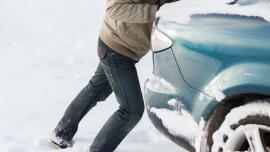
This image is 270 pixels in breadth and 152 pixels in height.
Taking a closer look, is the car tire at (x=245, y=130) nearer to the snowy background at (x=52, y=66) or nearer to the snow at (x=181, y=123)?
the snow at (x=181, y=123)

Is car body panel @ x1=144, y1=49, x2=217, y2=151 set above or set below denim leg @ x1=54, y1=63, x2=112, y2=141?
above

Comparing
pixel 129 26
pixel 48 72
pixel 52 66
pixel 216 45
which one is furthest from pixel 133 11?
pixel 52 66

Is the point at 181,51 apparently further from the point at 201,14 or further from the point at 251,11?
the point at 251,11

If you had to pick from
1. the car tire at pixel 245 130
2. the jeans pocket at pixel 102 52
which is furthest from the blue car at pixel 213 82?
the jeans pocket at pixel 102 52

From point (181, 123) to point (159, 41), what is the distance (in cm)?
47

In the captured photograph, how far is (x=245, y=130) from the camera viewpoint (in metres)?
2.72

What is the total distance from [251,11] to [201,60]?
36 centimetres

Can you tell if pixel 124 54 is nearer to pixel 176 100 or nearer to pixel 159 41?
pixel 159 41

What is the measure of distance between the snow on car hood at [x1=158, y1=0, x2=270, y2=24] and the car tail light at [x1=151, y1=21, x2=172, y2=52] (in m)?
0.10

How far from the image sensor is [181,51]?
9.73 feet

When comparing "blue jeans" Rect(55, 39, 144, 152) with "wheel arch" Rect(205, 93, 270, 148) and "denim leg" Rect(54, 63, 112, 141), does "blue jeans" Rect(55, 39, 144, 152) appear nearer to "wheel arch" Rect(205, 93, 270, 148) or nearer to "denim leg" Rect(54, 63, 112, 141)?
"denim leg" Rect(54, 63, 112, 141)

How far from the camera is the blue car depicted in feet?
8.48

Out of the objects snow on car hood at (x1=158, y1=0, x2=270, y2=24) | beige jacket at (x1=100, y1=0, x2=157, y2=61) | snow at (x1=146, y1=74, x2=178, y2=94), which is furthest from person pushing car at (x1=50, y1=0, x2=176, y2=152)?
snow at (x1=146, y1=74, x2=178, y2=94)

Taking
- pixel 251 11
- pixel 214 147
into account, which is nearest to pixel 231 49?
pixel 251 11
